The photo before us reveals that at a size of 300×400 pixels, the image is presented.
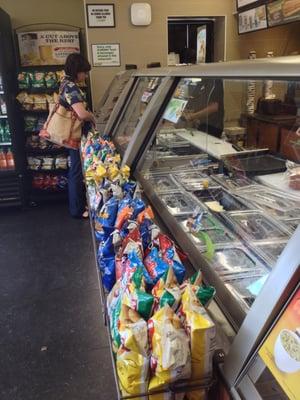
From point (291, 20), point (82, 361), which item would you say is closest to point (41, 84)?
point (291, 20)

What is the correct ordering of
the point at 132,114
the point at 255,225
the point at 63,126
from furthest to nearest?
1. the point at 63,126
2. the point at 132,114
3. the point at 255,225

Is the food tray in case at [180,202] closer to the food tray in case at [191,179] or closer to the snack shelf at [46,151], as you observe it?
the food tray in case at [191,179]

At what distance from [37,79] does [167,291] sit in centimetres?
405

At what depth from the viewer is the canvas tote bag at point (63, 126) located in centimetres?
367

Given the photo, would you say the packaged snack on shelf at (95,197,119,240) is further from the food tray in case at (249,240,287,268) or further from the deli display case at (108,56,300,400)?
the food tray in case at (249,240,287,268)

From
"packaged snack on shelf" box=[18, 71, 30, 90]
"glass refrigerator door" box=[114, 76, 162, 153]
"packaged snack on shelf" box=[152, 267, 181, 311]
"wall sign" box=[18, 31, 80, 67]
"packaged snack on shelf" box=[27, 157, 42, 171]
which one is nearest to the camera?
"packaged snack on shelf" box=[152, 267, 181, 311]

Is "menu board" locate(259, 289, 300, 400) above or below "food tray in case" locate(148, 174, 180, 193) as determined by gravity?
above

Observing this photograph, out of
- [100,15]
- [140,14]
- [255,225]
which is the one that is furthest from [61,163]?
[255,225]

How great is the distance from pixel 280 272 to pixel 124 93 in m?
2.45

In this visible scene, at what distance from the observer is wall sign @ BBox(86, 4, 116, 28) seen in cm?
387

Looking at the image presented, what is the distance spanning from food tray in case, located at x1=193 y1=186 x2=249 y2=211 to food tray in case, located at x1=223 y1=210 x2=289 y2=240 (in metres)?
0.06

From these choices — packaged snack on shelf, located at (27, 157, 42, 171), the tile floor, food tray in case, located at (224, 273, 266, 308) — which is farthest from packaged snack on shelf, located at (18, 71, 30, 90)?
food tray in case, located at (224, 273, 266, 308)

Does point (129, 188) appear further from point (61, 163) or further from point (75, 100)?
point (61, 163)

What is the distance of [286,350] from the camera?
0.65m
